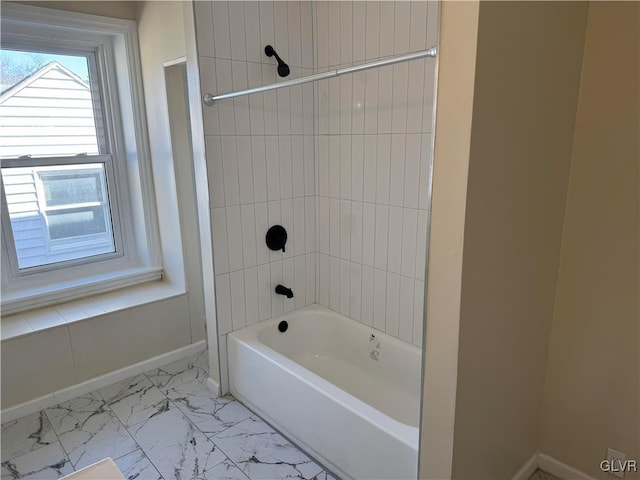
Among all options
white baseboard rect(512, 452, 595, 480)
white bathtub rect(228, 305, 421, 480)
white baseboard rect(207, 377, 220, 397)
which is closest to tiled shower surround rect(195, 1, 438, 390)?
white bathtub rect(228, 305, 421, 480)

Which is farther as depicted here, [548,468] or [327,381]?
[327,381]

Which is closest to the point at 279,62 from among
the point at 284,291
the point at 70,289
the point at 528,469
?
the point at 284,291

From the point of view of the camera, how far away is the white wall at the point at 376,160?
199 centimetres

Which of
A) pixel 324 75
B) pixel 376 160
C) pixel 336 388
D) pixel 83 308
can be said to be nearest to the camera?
pixel 324 75

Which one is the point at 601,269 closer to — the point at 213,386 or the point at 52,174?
the point at 213,386

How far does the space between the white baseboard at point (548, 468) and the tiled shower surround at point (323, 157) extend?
710mm

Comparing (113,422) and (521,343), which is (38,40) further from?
(521,343)

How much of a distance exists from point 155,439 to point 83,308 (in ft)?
3.09

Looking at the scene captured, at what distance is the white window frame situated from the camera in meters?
2.45

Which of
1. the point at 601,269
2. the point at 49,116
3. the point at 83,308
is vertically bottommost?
the point at 83,308

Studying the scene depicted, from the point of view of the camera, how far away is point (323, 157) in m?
2.51

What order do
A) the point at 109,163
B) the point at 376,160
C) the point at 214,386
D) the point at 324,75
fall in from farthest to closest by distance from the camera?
1. the point at 109,163
2. the point at 214,386
3. the point at 376,160
4. the point at 324,75

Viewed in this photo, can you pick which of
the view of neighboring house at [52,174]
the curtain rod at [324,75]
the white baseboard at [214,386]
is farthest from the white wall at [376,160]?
the view of neighboring house at [52,174]

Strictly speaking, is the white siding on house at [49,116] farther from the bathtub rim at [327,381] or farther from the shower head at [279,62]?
the bathtub rim at [327,381]
